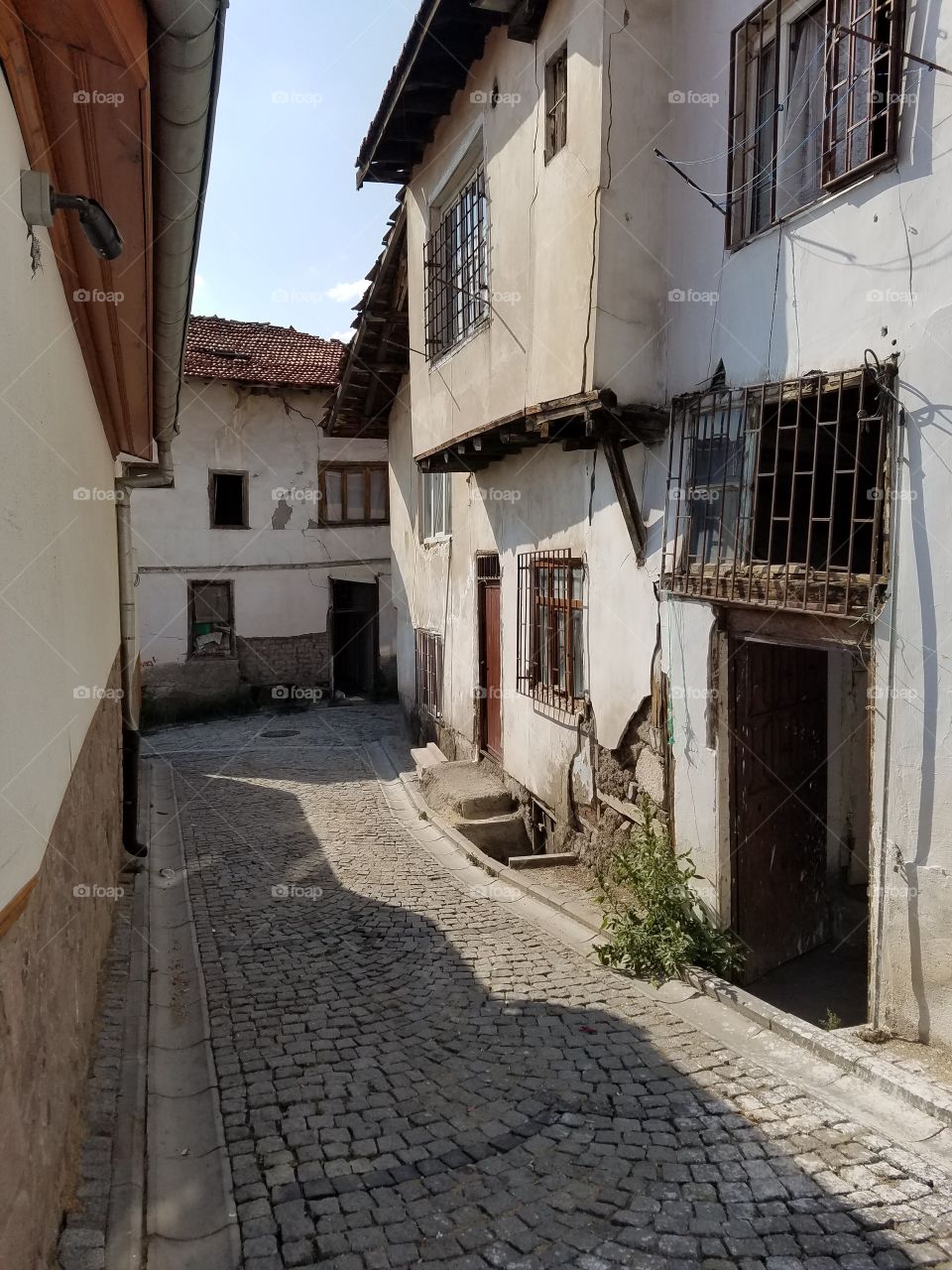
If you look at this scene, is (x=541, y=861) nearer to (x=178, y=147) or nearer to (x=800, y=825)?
(x=800, y=825)

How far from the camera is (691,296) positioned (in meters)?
6.60

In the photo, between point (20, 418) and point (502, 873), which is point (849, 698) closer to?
point (502, 873)

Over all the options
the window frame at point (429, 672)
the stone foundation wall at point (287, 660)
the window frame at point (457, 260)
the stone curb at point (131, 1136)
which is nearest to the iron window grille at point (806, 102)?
the window frame at point (457, 260)

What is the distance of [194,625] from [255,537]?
93.6 inches

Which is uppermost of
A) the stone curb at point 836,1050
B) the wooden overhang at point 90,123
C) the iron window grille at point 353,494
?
the iron window grille at point 353,494

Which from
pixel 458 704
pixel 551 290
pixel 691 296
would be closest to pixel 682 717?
pixel 691 296

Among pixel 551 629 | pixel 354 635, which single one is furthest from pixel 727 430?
pixel 354 635

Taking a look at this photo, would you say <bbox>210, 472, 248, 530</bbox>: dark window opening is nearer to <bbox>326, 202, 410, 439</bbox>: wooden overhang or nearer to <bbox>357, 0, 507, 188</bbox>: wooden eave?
<bbox>326, 202, 410, 439</bbox>: wooden overhang

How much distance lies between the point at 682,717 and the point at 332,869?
397cm

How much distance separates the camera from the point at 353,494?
21078 millimetres

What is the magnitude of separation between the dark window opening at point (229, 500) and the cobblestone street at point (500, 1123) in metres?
14.2

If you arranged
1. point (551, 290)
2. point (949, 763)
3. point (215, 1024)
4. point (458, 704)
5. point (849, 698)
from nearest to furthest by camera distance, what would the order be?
point (949, 763) → point (215, 1024) → point (849, 698) → point (551, 290) → point (458, 704)

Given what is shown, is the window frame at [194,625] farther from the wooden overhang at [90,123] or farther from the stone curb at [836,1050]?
the stone curb at [836,1050]

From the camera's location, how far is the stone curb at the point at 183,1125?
3562 millimetres
